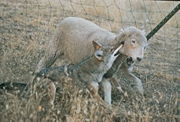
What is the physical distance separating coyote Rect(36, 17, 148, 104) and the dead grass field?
31cm

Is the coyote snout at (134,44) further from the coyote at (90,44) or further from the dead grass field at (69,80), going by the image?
the dead grass field at (69,80)

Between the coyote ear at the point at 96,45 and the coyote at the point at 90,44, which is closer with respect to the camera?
the coyote ear at the point at 96,45

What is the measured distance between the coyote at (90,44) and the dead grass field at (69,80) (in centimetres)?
31

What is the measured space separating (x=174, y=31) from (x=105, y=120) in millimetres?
7036

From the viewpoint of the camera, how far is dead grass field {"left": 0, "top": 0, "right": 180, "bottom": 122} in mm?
5395

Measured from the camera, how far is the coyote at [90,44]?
634 centimetres

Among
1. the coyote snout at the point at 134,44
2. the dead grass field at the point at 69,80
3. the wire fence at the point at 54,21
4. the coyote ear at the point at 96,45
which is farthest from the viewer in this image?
the wire fence at the point at 54,21

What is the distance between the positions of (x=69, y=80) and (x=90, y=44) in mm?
813

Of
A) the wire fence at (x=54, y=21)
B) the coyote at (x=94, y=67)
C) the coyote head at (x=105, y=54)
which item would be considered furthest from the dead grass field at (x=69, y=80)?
the coyote head at (x=105, y=54)

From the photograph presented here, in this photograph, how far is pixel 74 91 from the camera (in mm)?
5844

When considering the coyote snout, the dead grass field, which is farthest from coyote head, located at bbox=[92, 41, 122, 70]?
the dead grass field

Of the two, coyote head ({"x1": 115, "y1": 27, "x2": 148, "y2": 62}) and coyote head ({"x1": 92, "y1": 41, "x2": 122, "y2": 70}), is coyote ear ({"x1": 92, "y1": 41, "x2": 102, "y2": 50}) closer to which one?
coyote head ({"x1": 92, "y1": 41, "x2": 122, "y2": 70})

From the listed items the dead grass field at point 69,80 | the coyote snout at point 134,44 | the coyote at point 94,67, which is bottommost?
the dead grass field at point 69,80

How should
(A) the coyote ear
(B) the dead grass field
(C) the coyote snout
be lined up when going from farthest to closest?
(C) the coyote snout
(A) the coyote ear
(B) the dead grass field
